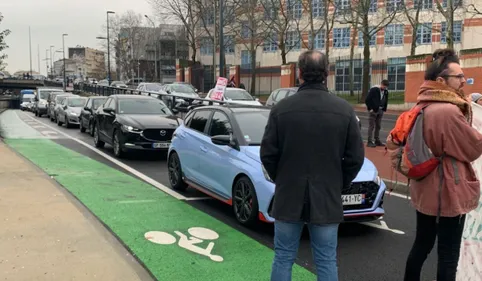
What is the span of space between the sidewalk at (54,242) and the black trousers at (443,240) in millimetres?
2304

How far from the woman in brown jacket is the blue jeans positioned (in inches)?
29.3

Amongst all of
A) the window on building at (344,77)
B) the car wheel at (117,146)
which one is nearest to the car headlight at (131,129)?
the car wheel at (117,146)

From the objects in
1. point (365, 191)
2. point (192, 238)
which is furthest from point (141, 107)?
point (365, 191)

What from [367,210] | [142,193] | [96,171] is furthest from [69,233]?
[96,171]

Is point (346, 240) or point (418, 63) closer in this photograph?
point (346, 240)

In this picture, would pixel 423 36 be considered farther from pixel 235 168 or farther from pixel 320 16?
pixel 235 168

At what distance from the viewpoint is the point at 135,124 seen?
1166 cm

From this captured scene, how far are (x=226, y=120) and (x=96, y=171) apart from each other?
4043 millimetres

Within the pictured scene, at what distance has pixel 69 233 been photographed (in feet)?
17.3

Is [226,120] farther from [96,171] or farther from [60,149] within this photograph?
[60,149]

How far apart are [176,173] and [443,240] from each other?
540 cm

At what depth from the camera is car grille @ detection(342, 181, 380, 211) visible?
5621 mm

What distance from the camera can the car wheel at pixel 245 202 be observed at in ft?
18.9

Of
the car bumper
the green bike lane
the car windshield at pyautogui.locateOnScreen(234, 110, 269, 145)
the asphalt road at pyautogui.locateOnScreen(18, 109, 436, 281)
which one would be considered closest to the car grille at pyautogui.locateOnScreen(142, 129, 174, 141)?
the green bike lane
